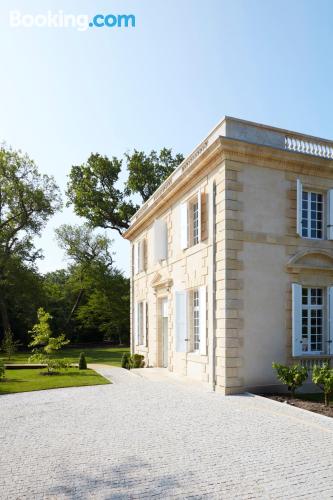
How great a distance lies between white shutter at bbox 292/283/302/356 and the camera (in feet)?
36.2

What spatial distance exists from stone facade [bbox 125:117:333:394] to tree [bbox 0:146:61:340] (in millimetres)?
22134

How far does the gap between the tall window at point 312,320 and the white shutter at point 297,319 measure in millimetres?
480

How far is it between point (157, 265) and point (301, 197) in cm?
696

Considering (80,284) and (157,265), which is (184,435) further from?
(80,284)

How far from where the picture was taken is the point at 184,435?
6.81 meters

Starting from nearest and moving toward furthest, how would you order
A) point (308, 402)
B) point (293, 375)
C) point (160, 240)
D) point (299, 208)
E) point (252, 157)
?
1. point (308, 402)
2. point (293, 375)
3. point (252, 157)
4. point (299, 208)
5. point (160, 240)

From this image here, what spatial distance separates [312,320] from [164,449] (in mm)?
7124

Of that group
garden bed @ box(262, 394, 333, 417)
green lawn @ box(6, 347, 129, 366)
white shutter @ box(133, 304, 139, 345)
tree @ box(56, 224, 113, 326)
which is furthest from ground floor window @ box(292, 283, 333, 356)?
tree @ box(56, 224, 113, 326)

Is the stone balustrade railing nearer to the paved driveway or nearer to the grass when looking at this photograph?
the grass

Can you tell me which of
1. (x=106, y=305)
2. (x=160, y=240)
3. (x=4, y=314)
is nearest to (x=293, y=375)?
(x=160, y=240)

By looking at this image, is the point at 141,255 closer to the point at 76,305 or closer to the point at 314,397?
the point at 314,397

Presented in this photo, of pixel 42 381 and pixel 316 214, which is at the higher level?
pixel 316 214

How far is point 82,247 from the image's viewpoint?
41.6 m

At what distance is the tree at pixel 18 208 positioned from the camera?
103 feet
